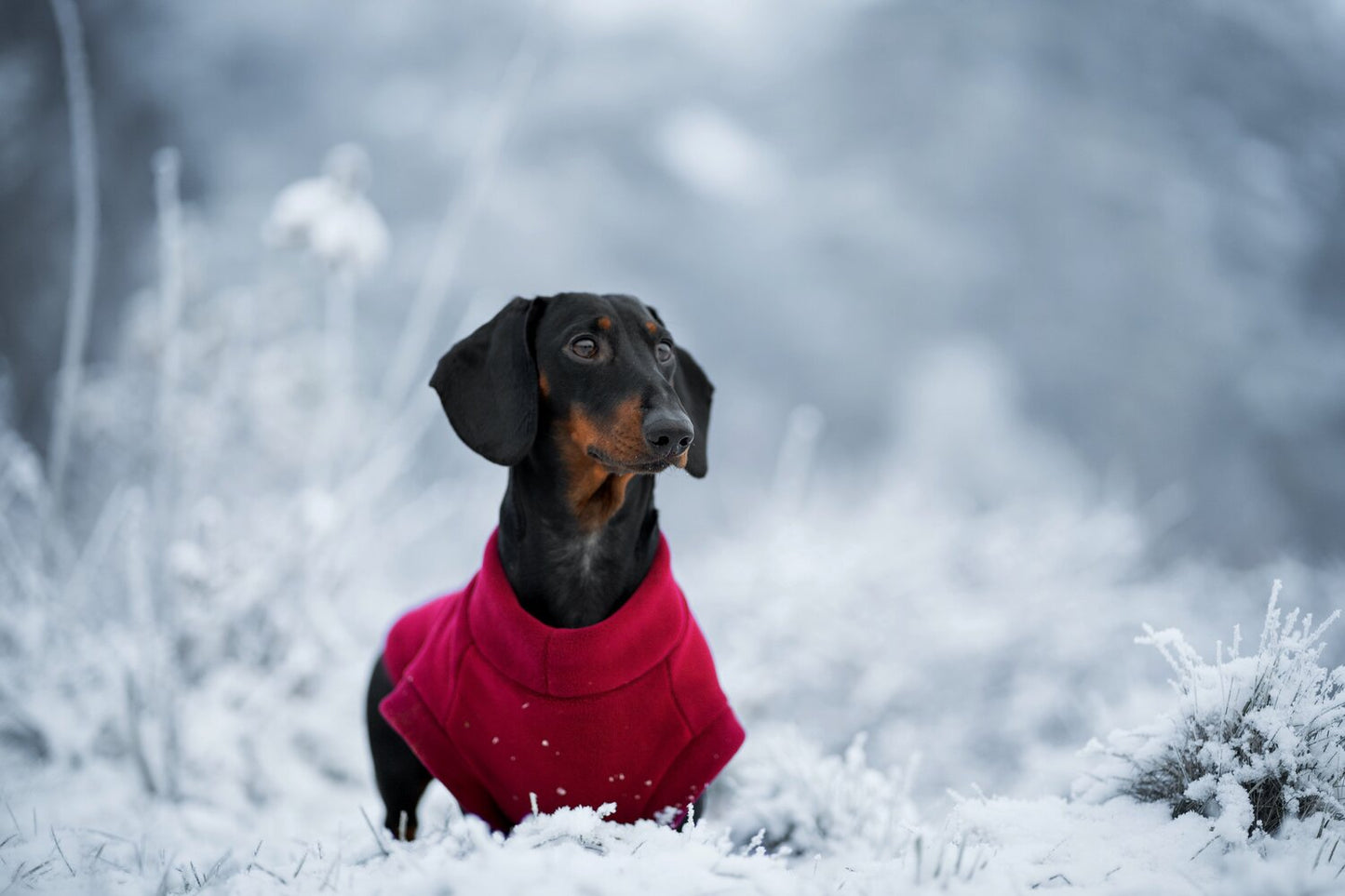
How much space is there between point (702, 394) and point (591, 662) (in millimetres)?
777

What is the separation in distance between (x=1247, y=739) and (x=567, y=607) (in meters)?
1.29

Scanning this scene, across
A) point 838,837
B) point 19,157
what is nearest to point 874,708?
point 838,837

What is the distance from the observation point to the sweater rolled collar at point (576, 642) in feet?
5.97

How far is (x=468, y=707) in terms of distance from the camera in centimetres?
188

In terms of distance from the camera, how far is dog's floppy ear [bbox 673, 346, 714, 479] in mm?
2117

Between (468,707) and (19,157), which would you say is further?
(19,157)

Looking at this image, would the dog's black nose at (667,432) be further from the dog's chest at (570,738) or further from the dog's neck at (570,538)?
the dog's chest at (570,738)

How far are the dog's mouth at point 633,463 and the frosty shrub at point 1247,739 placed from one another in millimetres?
925

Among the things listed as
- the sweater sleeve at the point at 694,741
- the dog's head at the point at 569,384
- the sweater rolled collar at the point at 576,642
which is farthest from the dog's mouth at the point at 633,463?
the sweater sleeve at the point at 694,741

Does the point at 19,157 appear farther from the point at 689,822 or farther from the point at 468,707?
the point at 689,822

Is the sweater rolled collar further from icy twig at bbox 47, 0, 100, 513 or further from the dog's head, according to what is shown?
icy twig at bbox 47, 0, 100, 513

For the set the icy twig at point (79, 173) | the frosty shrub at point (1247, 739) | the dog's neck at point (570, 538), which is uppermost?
the icy twig at point (79, 173)

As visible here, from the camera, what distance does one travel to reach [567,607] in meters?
1.95

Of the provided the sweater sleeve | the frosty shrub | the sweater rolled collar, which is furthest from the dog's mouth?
the frosty shrub
